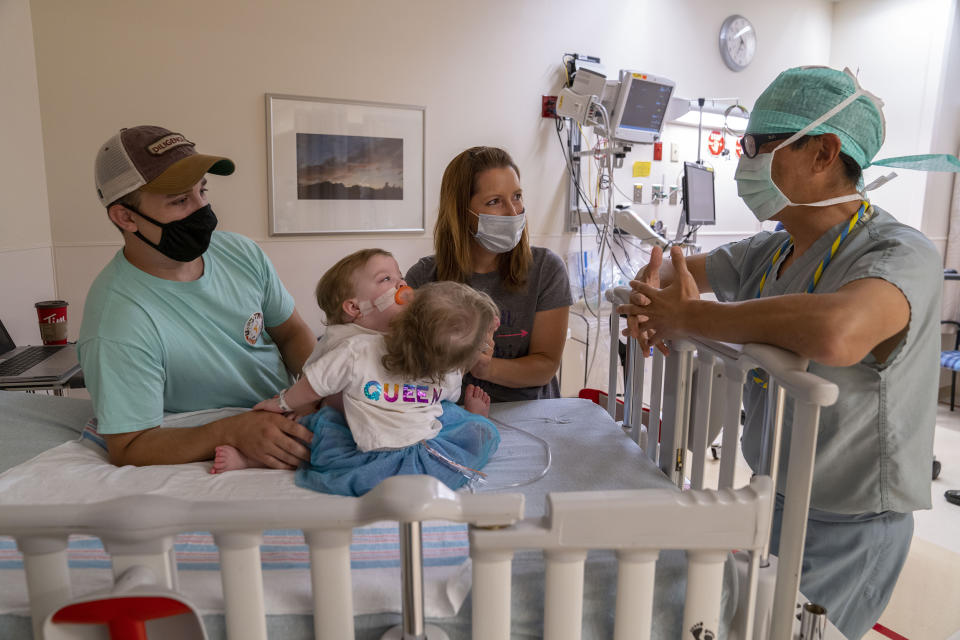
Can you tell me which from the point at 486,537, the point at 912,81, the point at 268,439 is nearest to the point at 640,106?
the point at 912,81

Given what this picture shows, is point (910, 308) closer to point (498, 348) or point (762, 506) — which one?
point (762, 506)

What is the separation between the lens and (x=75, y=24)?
2875 millimetres

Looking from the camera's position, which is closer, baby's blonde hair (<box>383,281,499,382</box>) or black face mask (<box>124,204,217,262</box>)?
baby's blonde hair (<box>383,281,499,382</box>)

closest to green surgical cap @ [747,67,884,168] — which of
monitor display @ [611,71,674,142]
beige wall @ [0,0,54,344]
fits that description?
monitor display @ [611,71,674,142]

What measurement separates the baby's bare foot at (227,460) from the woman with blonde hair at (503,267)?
0.73 meters

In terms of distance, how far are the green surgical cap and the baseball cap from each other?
1312 mm

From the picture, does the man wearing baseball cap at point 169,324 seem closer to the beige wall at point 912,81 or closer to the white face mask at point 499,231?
the white face mask at point 499,231

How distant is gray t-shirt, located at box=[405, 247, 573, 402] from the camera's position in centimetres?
188

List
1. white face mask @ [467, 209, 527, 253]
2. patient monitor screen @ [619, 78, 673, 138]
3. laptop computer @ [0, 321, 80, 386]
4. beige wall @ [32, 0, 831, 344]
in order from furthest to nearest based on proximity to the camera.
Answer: patient monitor screen @ [619, 78, 673, 138], beige wall @ [32, 0, 831, 344], laptop computer @ [0, 321, 80, 386], white face mask @ [467, 209, 527, 253]

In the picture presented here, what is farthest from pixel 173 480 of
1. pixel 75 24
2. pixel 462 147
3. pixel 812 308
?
pixel 462 147

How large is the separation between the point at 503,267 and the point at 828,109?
0.98m

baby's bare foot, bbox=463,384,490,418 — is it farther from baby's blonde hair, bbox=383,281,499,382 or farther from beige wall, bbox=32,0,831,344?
beige wall, bbox=32,0,831,344

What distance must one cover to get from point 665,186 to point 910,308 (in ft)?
12.4

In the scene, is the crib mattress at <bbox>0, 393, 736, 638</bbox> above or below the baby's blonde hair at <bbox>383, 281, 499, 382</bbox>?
below
